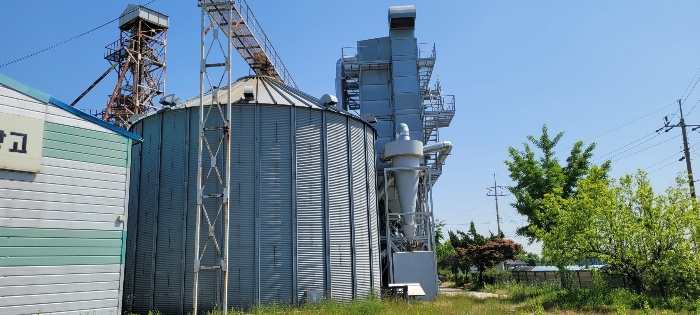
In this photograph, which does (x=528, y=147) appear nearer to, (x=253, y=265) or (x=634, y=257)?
(x=634, y=257)

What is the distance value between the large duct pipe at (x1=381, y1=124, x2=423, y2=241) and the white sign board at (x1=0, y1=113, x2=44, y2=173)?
17.2 meters

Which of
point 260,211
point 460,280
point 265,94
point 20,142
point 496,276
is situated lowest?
point 460,280

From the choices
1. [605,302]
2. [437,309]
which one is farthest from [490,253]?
[437,309]

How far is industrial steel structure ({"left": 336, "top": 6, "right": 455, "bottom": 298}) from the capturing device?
26328mm

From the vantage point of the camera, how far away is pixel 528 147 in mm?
32406

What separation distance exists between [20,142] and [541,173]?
2771cm

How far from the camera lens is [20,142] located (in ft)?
38.8

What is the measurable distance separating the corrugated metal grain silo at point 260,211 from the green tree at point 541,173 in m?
14.0

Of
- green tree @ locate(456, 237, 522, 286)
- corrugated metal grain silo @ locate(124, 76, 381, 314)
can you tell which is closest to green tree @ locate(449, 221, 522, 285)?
green tree @ locate(456, 237, 522, 286)

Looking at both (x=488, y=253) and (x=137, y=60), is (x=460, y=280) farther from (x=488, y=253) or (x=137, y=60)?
(x=137, y=60)

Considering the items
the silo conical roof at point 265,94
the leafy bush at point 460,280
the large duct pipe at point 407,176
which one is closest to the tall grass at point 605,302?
the large duct pipe at point 407,176

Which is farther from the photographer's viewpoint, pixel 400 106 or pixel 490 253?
pixel 490 253

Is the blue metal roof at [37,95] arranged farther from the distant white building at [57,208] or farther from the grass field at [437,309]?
the grass field at [437,309]

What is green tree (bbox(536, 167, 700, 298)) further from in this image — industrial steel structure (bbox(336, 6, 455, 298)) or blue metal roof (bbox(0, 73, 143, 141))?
blue metal roof (bbox(0, 73, 143, 141))
